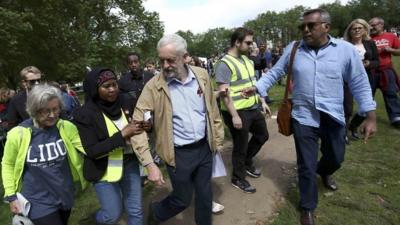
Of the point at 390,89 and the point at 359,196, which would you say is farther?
the point at 390,89

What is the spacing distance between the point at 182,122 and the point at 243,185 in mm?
1913

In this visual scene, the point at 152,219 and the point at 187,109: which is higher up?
the point at 187,109

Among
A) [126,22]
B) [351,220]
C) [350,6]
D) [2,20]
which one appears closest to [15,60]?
[2,20]

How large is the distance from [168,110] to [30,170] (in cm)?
118

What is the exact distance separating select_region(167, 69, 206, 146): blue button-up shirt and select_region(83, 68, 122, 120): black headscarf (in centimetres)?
49

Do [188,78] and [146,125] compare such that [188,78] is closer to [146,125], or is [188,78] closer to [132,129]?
[146,125]

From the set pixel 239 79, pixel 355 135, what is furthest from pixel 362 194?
pixel 355 135

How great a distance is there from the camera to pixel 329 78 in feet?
12.7

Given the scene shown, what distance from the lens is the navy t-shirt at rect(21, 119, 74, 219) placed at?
3061 mm

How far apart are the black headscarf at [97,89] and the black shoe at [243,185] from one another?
2.16 m

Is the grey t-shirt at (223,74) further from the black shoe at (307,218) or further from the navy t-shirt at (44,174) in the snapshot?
the navy t-shirt at (44,174)

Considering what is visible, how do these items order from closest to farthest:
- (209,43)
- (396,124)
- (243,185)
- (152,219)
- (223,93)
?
(152,219)
(223,93)
(243,185)
(396,124)
(209,43)

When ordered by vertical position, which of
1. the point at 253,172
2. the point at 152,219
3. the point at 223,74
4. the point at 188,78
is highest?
the point at 188,78

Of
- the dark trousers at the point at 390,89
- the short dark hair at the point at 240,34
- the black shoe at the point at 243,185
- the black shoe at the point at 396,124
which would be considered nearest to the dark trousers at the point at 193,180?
the black shoe at the point at 243,185
